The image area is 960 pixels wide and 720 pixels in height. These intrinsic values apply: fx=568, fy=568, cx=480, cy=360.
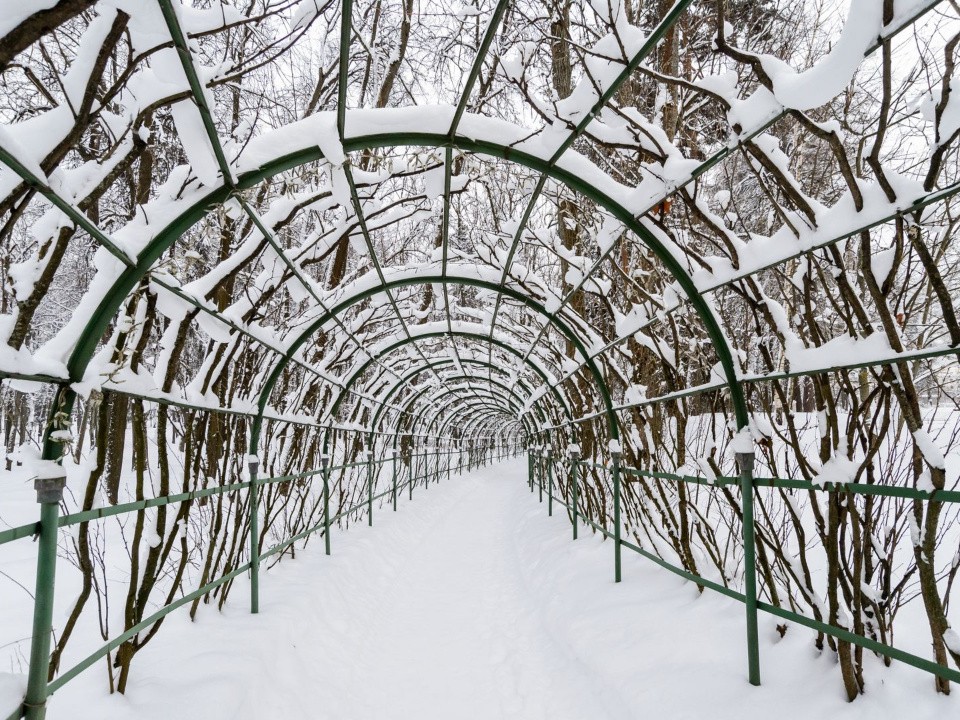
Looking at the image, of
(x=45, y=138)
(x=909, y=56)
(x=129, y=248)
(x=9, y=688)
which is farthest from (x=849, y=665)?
(x=45, y=138)

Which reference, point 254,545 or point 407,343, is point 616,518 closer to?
point 254,545

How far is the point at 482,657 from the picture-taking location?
3.85 m

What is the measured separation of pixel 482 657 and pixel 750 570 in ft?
6.74

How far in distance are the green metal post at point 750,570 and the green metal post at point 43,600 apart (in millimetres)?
2655

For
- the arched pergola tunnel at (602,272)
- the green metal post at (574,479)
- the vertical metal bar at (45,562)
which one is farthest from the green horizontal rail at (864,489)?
the green metal post at (574,479)

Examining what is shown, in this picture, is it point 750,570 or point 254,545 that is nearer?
point 750,570

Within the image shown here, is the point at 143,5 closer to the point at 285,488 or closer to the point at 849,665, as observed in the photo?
the point at 849,665

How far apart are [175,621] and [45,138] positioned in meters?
3.12

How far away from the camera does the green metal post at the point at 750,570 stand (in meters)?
2.49

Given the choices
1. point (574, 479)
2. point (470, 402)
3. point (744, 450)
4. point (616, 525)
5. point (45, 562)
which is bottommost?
point (616, 525)

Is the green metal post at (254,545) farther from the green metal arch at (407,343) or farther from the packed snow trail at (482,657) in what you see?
the green metal arch at (407,343)

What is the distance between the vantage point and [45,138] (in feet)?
5.45

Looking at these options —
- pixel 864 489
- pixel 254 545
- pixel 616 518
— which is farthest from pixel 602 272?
pixel 254 545

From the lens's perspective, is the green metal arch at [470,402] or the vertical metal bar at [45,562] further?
the green metal arch at [470,402]
